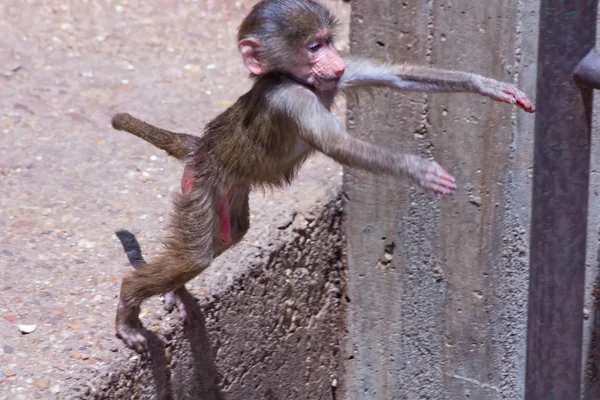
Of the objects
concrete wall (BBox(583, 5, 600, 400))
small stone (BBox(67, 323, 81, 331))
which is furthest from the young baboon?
concrete wall (BBox(583, 5, 600, 400))

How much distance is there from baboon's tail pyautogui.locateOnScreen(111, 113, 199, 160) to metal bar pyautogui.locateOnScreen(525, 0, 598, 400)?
6.13 feet

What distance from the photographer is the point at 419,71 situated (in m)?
3.25

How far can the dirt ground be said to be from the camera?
132 inches

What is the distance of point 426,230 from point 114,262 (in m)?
1.38

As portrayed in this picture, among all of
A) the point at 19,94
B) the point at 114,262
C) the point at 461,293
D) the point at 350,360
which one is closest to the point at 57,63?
the point at 19,94

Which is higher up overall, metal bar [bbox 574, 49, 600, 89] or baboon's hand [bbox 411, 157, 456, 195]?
baboon's hand [bbox 411, 157, 456, 195]

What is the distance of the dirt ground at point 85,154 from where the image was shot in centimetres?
335

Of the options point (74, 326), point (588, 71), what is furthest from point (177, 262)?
point (588, 71)

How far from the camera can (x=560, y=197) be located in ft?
5.88

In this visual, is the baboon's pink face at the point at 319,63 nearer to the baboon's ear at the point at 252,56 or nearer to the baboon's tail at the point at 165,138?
the baboon's ear at the point at 252,56

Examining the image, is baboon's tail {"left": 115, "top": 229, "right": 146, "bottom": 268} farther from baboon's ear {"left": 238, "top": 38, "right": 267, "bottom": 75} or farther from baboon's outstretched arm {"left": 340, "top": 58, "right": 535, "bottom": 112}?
baboon's outstretched arm {"left": 340, "top": 58, "right": 535, "bottom": 112}

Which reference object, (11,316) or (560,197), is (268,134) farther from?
(560,197)

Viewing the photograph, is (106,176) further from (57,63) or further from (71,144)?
(57,63)

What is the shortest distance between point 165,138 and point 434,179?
1257mm
